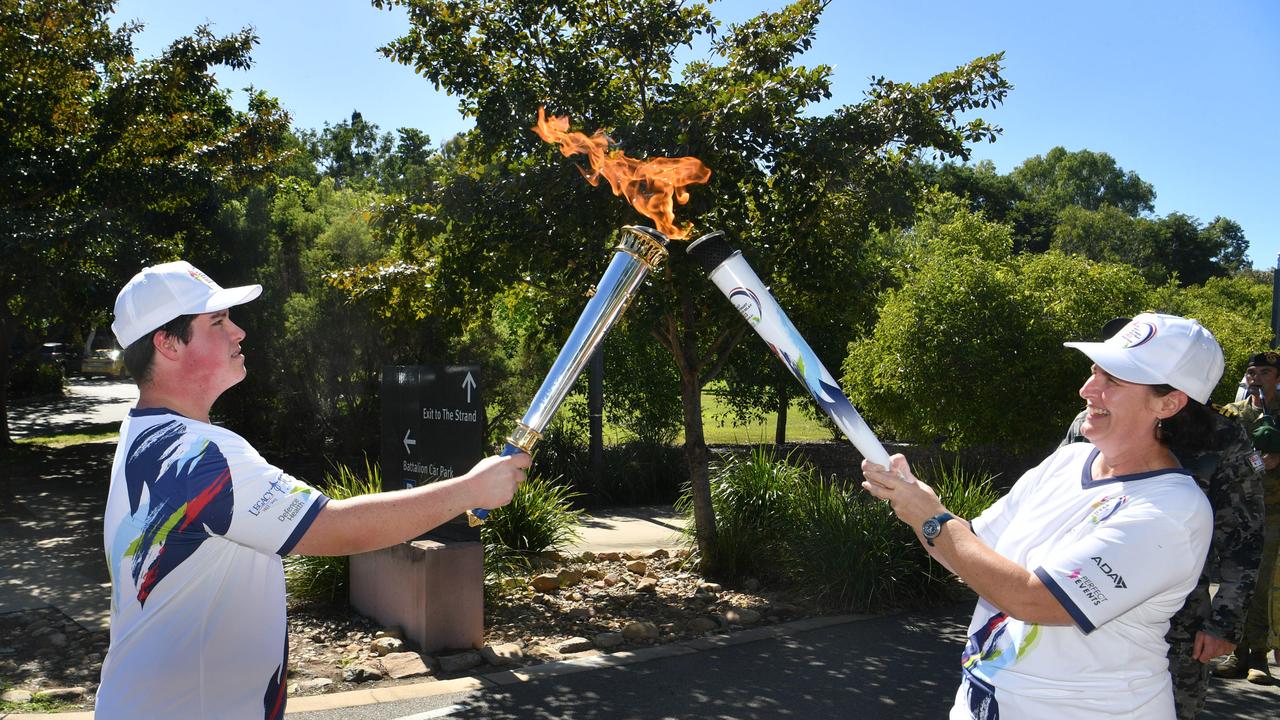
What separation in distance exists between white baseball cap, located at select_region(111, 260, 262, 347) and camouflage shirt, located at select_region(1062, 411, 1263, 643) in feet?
8.41

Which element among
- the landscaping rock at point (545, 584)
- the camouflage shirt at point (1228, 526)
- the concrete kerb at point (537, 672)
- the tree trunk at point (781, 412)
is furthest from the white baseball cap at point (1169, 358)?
the tree trunk at point (781, 412)

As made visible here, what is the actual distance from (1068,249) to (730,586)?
43503 millimetres

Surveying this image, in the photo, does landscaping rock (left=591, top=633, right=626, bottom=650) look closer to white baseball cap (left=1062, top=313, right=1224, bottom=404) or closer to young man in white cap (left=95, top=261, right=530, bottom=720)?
young man in white cap (left=95, top=261, right=530, bottom=720)

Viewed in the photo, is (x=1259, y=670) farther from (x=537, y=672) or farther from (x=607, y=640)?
(x=537, y=672)

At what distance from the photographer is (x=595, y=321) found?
2611 millimetres

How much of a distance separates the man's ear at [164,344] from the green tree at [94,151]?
33.0 feet

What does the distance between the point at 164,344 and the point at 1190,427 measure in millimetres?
2918

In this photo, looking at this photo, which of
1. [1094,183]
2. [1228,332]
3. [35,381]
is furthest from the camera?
[1094,183]

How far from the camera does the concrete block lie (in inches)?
262

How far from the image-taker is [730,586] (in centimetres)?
889

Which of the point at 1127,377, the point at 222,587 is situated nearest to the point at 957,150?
the point at 1127,377

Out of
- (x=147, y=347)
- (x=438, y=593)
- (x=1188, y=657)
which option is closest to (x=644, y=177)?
(x=147, y=347)

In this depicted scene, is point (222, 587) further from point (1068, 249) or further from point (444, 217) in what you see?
point (1068, 249)

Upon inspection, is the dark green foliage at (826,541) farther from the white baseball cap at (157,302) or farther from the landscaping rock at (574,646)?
the white baseball cap at (157,302)
